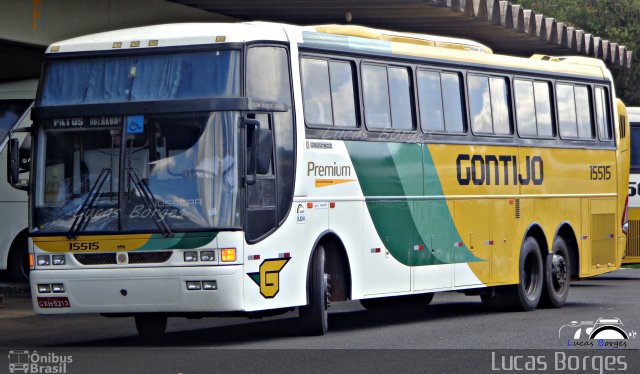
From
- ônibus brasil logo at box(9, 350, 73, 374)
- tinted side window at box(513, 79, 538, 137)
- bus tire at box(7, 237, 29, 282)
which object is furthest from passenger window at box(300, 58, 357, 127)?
bus tire at box(7, 237, 29, 282)

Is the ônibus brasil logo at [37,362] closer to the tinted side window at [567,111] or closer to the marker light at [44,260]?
the marker light at [44,260]

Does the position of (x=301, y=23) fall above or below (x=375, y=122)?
above

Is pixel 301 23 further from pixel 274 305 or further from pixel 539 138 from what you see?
pixel 274 305

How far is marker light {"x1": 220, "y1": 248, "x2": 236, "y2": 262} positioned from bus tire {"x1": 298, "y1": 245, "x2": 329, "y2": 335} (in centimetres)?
134

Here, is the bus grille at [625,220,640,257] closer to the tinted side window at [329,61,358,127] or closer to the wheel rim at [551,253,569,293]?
the wheel rim at [551,253,569,293]

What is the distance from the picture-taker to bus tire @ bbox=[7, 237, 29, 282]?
2416 centimetres

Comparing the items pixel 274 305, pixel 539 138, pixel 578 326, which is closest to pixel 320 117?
pixel 274 305

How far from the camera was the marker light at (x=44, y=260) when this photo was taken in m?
14.2

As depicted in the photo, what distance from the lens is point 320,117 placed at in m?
15.2

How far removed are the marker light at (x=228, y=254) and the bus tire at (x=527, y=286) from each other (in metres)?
6.32

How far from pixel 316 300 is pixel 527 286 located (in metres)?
5.44

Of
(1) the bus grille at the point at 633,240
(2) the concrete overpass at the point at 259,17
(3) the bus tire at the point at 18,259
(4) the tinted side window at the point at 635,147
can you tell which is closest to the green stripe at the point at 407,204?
(2) the concrete overpass at the point at 259,17

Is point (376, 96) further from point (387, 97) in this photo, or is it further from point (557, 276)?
point (557, 276)

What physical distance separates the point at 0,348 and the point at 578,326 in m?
6.48
